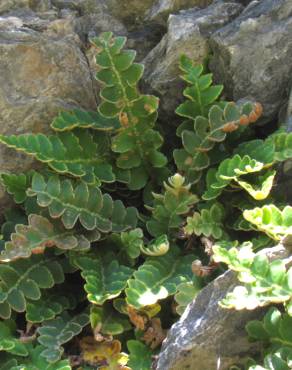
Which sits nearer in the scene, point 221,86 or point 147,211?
point 221,86

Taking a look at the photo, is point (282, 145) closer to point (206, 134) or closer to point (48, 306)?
point (206, 134)

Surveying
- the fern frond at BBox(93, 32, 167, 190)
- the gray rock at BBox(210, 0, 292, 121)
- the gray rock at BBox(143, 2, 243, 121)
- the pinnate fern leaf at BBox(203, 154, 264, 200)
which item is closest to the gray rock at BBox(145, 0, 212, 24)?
the gray rock at BBox(143, 2, 243, 121)

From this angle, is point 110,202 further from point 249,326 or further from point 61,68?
point 249,326

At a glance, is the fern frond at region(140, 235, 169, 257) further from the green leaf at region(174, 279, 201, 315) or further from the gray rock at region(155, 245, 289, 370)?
the gray rock at region(155, 245, 289, 370)

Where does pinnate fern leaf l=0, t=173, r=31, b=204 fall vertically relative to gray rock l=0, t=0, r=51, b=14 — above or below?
below

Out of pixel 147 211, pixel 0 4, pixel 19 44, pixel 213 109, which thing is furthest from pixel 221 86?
pixel 0 4

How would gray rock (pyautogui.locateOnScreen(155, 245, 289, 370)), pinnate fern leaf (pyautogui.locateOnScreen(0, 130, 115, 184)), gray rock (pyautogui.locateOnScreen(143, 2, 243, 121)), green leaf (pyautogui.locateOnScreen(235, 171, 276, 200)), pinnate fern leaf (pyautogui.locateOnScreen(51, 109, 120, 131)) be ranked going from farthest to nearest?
gray rock (pyautogui.locateOnScreen(143, 2, 243, 121)) < pinnate fern leaf (pyautogui.locateOnScreen(51, 109, 120, 131)) < pinnate fern leaf (pyautogui.locateOnScreen(0, 130, 115, 184)) < green leaf (pyautogui.locateOnScreen(235, 171, 276, 200)) < gray rock (pyautogui.locateOnScreen(155, 245, 289, 370))

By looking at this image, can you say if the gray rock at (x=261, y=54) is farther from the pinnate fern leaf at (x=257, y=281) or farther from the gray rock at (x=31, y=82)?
the pinnate fern leaf at (x=257, y=281)
